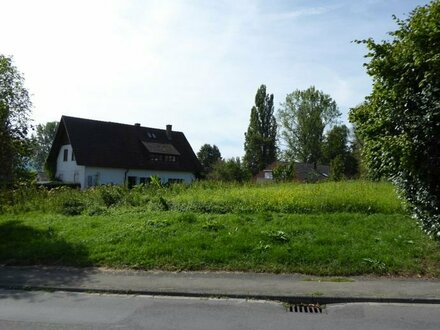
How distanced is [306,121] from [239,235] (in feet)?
208

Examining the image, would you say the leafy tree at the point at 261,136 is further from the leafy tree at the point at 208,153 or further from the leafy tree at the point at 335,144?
the leafy tree at the point at 335,144

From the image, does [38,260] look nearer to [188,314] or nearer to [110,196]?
[188,314]

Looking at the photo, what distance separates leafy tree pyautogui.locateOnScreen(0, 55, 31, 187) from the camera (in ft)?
49.1

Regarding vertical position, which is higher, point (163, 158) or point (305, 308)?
point (163, 158)

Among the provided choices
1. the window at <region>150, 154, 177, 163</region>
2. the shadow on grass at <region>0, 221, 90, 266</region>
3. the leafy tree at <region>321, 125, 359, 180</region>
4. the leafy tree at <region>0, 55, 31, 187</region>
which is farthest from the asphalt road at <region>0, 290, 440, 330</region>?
the leafy tree at <region>321, 125, 359, 180</region>

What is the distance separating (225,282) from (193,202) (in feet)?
24.5

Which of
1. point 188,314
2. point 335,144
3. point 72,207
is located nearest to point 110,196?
point 72,207

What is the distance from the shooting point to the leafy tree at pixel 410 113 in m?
8.55

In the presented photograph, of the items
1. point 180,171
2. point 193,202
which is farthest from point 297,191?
point 180,171

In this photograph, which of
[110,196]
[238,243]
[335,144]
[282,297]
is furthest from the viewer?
[335,144]

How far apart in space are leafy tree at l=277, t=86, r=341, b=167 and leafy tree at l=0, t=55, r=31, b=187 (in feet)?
188

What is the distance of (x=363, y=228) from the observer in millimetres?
12625

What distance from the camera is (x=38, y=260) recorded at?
11.4 m

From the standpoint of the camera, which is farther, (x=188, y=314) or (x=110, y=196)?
(x=110, y=196)
